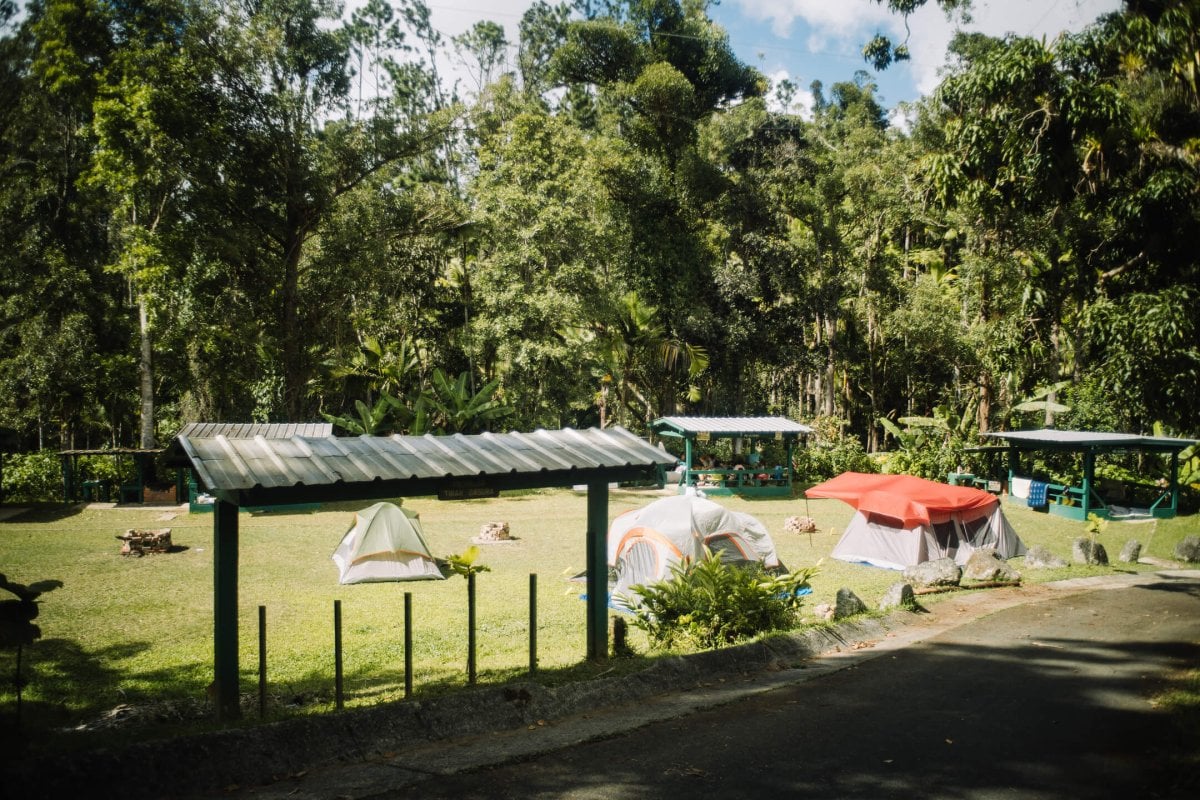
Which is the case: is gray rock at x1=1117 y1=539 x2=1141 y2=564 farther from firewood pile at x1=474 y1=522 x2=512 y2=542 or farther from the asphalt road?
firewood pile at x1=474 y1=522 x2=512 y2=542

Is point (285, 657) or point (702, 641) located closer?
point (702, 641)

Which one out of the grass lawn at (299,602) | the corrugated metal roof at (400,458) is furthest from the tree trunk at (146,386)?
the corrugated metal roof at (400,458)

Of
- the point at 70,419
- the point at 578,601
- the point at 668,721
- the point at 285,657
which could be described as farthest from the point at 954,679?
the point at 70,419

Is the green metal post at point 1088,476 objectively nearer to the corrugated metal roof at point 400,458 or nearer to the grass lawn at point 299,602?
the grass lawn at point 299,602

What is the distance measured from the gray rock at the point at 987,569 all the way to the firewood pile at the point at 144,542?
1431 cm

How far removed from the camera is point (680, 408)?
32.8m

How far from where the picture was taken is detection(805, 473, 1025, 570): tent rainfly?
13992 mm

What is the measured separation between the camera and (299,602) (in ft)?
37.3

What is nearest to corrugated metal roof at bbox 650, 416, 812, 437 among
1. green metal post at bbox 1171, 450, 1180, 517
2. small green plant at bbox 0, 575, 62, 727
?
green metal post at bbox 1171, 450, 1180, 517

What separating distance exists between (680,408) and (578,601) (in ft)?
70.8

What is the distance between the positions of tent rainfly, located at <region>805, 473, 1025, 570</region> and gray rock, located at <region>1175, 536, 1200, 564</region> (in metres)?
2.96

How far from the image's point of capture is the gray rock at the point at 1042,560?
13.5m

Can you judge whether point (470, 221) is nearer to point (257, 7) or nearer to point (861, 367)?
point (257, 7)

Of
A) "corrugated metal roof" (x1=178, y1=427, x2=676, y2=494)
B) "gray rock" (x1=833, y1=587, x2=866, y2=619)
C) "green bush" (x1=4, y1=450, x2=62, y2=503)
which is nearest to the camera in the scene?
"corrugated metal roof" (x1=178, y1=427, x2=676, y2=494)
